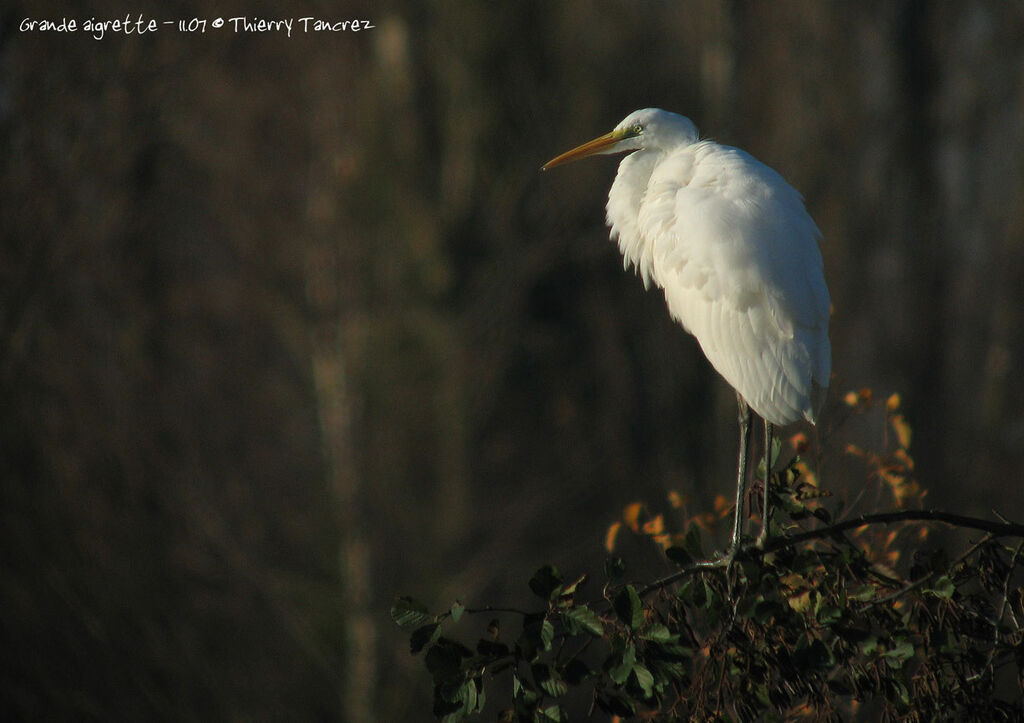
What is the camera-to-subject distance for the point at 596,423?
9.30m

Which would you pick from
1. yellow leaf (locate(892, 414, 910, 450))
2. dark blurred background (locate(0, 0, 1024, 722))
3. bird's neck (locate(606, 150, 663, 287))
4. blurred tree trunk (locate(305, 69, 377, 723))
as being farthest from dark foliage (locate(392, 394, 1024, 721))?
blurred tree trunk (locate(305, 69, 377, 723))

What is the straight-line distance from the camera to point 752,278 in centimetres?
294

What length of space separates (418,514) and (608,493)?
1.73 metres

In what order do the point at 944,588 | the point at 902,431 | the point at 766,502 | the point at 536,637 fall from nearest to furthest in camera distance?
the point at 536,637 < the point at 944,588 < the point at 766,502 < the point at 902,431

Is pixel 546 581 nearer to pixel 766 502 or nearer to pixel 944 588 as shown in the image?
pixel 766 502

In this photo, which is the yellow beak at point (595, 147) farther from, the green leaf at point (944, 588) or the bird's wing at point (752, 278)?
the green leaf at point (944, 588)

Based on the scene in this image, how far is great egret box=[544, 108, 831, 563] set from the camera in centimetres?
289

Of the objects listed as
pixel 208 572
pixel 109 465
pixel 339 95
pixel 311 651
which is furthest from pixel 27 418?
pixel 339 95

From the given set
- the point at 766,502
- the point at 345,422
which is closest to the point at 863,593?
the point at 766,502

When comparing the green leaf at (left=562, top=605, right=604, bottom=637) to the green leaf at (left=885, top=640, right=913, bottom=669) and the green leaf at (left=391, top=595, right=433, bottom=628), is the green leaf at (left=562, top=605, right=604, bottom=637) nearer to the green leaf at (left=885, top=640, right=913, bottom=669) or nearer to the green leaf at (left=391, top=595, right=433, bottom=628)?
the green leaf at (left=391, top=595, right=433, bottom=628)

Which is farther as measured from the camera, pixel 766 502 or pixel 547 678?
pixel 766 502

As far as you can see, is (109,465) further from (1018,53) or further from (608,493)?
(1018,53)

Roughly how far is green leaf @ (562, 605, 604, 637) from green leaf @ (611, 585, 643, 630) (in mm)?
50

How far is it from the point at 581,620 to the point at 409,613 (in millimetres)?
338
